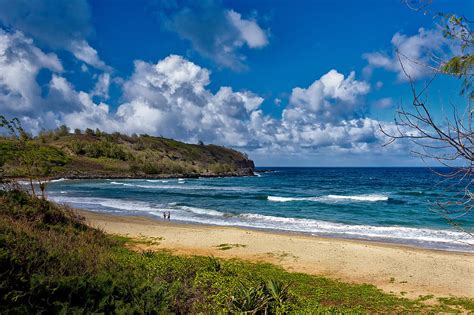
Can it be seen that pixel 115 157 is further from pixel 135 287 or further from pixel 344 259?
pixel 135 287

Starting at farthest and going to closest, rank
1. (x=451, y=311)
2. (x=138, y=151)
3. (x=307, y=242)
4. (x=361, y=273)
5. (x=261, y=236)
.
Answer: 1. (x=138, y=151)
2. (x=261, y=236)
3. (x=307, y=242)
4. (x=361, y=273)
5. (x=451, y=311)

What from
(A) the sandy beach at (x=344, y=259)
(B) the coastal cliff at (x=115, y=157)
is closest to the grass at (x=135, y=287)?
(A) the sandy beach at (x=344, y=259)

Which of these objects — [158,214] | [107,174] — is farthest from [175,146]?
[158,214]

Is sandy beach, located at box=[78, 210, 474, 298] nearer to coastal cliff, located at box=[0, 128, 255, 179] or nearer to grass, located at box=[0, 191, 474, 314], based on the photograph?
grass, located at box=[0, 191, 474, 314]

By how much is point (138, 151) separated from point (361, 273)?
338 ft

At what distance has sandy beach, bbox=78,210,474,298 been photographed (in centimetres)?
1090

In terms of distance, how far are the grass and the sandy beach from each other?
4.58 feet

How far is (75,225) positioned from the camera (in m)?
12.2

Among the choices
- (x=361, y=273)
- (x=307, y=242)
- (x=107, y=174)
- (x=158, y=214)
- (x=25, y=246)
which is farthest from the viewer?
(x=107, y=174)

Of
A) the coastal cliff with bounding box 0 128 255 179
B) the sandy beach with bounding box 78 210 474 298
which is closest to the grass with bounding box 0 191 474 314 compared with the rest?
the sandy beach with bounding box 78 210 474 298

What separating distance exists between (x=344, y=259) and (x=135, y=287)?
10316 mm

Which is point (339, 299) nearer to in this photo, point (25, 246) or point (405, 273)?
point (405, 273)

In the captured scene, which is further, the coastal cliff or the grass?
the coastal cliff

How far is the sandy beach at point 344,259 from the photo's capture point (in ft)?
35.8
